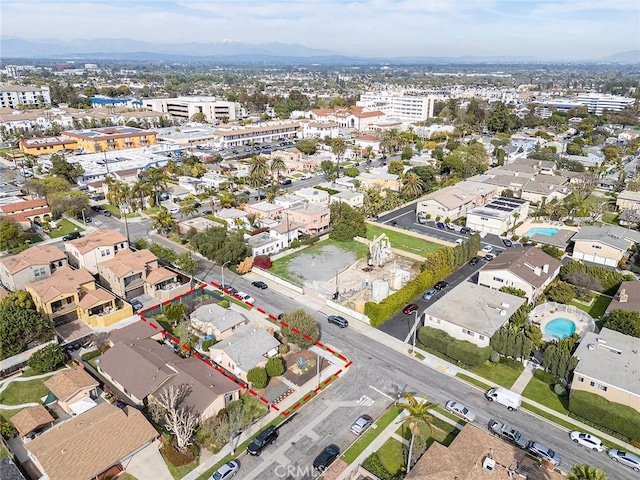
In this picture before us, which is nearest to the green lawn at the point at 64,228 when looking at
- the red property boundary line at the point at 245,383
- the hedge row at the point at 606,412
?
the red property boundary line at the point at 245,383

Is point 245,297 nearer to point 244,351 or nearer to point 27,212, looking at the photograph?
point 244,351

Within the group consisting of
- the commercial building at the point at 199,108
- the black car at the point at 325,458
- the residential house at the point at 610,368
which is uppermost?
the commercial building at the point at 199,108

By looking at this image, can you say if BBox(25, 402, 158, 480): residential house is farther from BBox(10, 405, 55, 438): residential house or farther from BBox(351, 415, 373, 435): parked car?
BBox(351, 415, 373, 435): parked car

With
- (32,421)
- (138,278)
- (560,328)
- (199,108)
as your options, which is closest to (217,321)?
(138,278)

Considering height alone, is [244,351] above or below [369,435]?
above

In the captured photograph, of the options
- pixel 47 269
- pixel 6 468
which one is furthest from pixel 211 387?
pixel 47 269

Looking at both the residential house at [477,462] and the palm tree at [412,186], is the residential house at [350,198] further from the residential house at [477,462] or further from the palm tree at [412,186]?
the residential house at [477,462]

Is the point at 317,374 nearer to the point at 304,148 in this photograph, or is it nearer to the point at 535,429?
the point at 535,429
